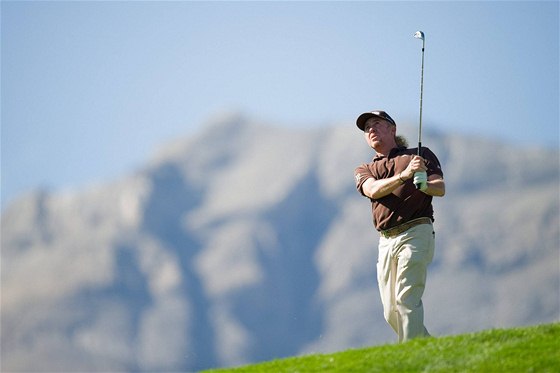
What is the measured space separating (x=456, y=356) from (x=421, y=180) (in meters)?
2.39

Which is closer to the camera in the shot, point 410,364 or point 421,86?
point 410,364

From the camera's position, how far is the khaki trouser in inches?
624

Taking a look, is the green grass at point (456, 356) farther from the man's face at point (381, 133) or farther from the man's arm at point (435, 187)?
the man's face at point (381, 133)

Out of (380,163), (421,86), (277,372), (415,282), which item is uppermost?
(421,86)

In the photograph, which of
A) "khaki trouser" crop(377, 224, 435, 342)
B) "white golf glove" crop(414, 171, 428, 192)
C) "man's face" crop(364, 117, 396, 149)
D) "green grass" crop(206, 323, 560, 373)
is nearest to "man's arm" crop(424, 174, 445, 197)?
"white golf glove" crop(414, 171, 428, 192)

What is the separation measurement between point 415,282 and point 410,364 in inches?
77.3

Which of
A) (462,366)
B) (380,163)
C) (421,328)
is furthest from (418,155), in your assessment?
(462,366)

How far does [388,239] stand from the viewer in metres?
16.3

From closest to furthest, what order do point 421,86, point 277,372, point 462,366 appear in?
point 462,366 < point 277,372 < point 421,86

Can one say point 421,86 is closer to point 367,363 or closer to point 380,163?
point 380,163

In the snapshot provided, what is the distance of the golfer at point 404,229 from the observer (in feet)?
52.0

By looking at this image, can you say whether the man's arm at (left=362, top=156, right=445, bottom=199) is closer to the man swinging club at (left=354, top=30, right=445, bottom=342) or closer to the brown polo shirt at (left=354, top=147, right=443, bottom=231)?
the man swinging club at (left=354, top=30, right=445, bottom=342)

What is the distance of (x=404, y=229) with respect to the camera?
1605cm

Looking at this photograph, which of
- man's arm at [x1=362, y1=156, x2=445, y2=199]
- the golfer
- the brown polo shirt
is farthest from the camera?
the brown polo shirt
